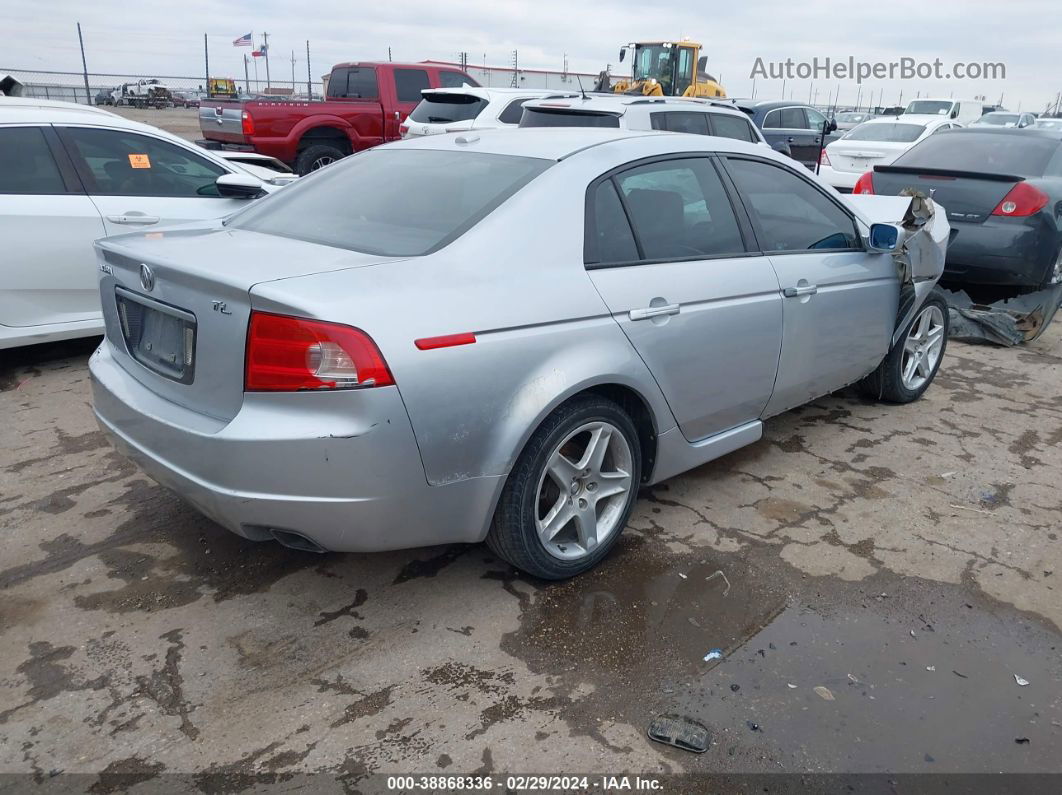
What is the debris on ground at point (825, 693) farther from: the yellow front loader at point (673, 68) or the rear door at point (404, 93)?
the yellow front loader at point (673, 68)

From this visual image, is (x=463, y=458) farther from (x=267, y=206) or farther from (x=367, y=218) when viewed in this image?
(x=267, y=206)

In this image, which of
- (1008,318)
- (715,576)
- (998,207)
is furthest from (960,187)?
(715,576)

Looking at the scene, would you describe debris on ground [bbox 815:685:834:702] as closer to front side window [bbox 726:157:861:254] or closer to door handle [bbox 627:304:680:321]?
door handle [bbox 627:304:680:321]

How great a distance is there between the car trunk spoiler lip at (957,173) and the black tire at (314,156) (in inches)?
311

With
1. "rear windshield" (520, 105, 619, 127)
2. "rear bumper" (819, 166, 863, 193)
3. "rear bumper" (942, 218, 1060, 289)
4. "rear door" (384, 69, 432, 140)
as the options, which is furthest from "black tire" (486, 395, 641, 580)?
"rear door" (384, 69, 432, 140)

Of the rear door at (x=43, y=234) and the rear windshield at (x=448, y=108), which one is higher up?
the rear windshield at (x=448, y=108)

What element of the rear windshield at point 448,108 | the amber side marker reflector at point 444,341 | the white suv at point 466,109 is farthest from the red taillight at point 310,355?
the rear windshield at point 448,108

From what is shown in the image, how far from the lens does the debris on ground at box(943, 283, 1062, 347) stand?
6.60m

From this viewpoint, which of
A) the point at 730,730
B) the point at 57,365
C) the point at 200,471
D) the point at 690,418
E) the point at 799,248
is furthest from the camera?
the point at 57,365

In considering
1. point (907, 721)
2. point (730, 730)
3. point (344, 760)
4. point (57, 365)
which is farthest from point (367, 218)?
point (57, 365)

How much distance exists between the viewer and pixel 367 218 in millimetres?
3133

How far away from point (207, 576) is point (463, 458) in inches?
47.4

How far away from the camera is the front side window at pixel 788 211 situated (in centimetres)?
377

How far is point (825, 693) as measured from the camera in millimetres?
2553
